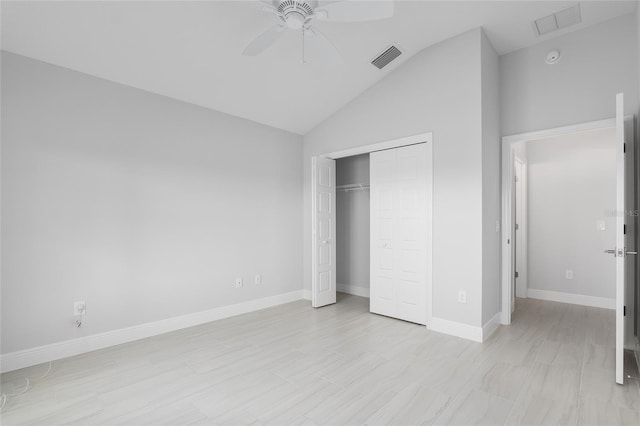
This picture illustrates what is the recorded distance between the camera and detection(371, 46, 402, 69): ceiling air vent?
3.72m

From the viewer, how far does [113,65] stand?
309 centimetres

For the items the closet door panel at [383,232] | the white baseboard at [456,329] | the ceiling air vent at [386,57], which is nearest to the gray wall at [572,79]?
the ceiling air vent at [386,57]

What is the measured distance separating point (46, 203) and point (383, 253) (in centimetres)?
369

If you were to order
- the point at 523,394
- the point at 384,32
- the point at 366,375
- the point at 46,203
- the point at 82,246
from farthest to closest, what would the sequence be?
the point at 384,32
the point at 82,246
the point at 46,203
the point at 366,375
the point at 523,394

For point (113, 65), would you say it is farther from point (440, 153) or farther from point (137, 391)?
point (440, 153)

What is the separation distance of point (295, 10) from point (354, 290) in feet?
14.4

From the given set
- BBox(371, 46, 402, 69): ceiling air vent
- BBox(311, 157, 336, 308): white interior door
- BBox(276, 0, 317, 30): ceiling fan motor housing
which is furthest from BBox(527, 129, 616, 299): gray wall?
BBox(276, 0, 317, 30): ceiling fan motor housing

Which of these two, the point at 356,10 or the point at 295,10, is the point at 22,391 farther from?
the point at 356,10

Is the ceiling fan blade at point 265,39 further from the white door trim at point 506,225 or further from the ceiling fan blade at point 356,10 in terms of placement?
the white door trim at point 506,225

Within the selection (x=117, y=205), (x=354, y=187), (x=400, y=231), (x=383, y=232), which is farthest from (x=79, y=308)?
(x=354, y=187)

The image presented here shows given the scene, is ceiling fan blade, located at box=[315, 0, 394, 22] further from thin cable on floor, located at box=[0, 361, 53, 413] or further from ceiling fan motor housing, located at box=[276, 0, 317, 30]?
thin cable on floor, located at box=[0, 361, 53, 413]

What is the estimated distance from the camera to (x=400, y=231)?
13.4ft

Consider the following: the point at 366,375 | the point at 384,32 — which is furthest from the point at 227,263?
the point at 384,32

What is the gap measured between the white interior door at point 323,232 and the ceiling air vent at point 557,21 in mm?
2967
